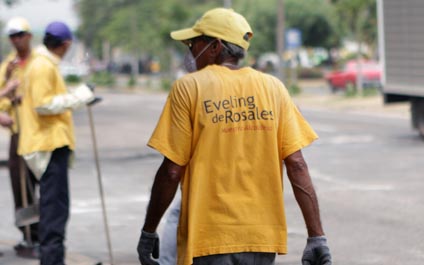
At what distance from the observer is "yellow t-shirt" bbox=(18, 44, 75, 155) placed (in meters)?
7.24

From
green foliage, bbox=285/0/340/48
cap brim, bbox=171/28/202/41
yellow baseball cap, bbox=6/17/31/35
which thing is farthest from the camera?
green foliage, bbox=285/0/340/48

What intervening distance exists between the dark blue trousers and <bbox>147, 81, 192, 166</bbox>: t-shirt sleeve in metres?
2.99

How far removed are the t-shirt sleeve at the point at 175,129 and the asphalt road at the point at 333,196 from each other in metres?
3.99

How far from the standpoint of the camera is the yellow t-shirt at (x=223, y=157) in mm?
4230

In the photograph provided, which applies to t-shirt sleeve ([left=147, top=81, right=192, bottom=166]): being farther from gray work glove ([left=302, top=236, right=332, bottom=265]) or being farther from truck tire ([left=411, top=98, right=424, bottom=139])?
truck tire ([left=411, top=98, right=424, bottom=139])

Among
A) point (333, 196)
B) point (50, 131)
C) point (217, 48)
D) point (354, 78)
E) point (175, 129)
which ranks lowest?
point (354, 78)

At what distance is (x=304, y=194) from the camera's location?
436cm

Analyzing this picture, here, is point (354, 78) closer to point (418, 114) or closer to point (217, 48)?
point (418, 114)

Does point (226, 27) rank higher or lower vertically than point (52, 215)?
higher

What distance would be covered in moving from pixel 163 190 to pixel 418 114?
16.3 meters

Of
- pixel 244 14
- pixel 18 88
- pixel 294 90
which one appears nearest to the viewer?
pixel 18 88

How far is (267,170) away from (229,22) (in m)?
0.61

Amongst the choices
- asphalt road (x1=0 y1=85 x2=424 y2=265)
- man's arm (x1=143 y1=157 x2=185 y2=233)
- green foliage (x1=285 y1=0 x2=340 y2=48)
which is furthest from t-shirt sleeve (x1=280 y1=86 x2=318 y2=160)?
green foliage (x1=285 y1=0 x2=340 y2=48)

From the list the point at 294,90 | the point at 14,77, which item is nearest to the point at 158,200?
the point at 14,77
